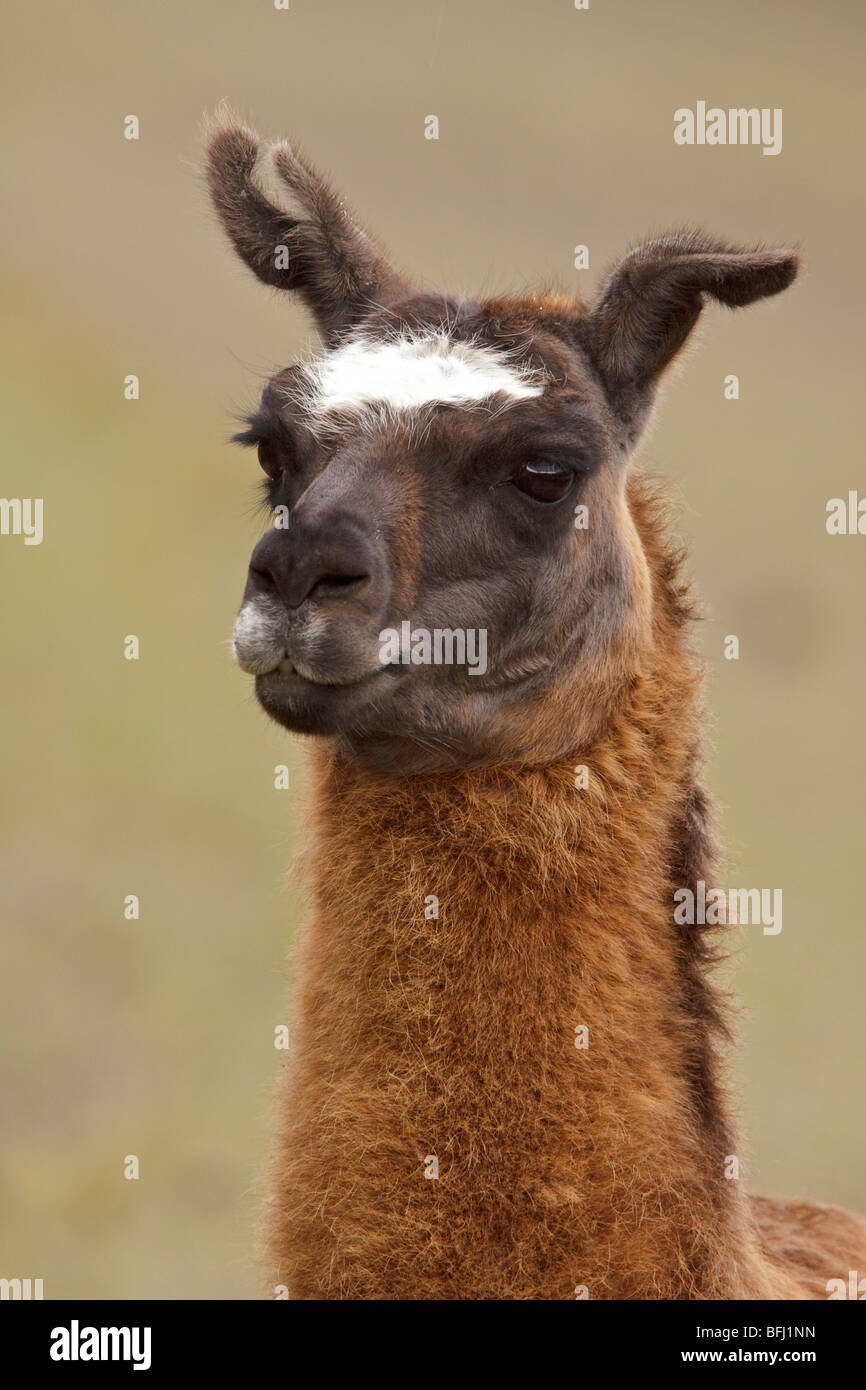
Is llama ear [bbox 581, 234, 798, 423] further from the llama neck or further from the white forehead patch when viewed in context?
the llama neck

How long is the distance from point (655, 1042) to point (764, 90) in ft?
96.5

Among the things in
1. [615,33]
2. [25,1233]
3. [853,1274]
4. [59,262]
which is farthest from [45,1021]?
[615,33]

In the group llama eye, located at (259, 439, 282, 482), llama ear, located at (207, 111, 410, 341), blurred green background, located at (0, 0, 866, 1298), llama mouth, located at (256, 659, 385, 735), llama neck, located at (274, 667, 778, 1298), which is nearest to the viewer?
llama neck, located at (274, 667, 778, 1298)

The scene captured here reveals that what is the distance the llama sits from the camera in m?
4.05

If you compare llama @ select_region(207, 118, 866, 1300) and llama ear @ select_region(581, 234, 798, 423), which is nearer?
llama @ select_region(207, 118, 866, 1300)

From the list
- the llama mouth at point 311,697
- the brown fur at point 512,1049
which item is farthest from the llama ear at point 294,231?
the brown fur at point 512,1049

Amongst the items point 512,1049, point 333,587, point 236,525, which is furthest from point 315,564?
point 236,525

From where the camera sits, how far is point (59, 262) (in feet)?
106

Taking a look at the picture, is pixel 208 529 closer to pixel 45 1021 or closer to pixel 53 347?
pixel 53 347

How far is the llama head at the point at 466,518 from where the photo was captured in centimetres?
411

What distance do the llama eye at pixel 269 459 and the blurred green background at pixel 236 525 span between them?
93 cm

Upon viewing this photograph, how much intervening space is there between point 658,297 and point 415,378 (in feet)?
2.54

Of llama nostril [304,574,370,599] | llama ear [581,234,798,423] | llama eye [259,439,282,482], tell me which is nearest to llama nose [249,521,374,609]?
llama nostril [304,574,370,599]

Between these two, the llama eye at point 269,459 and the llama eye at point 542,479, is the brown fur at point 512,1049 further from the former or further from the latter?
the llama eye at point 269,459
